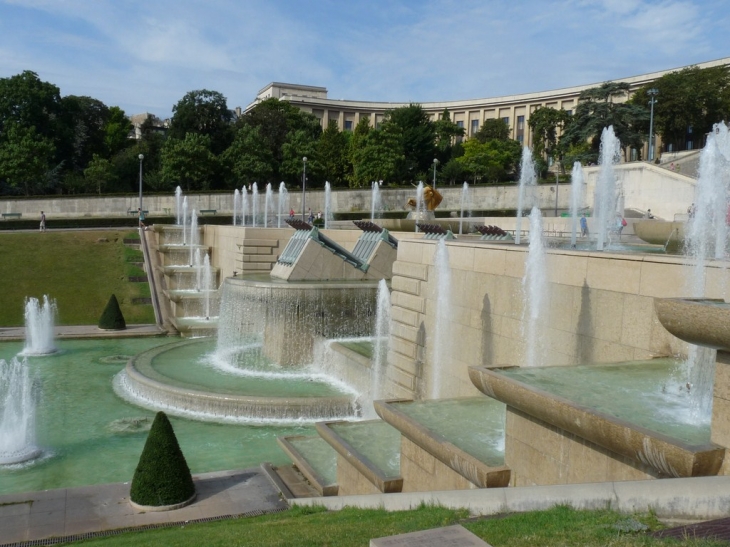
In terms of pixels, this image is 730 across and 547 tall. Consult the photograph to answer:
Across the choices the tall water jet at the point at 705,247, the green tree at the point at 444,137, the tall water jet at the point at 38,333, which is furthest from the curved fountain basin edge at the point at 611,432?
the green tree at the point at 444,137

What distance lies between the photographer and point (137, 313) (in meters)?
25.1

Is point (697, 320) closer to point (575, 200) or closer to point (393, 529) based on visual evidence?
point (393, 529)

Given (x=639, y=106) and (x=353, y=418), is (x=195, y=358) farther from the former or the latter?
(x=639, y=106)

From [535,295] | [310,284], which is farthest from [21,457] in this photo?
[535,295]

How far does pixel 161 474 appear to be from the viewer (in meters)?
8.49

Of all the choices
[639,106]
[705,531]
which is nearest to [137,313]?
[705,531]

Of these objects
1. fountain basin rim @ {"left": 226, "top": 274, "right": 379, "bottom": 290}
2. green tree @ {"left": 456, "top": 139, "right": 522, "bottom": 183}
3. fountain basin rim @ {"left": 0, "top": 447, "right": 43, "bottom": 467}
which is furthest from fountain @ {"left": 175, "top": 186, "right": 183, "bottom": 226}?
fountain basin rim @ {"left": 0, "top": 447, "right": 43, "bottom": 467}

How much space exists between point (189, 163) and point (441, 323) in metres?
43.3

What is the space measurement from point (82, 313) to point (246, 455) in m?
16.0

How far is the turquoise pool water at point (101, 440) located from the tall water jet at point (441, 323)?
2830 millimetres

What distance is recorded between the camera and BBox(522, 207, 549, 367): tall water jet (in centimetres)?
877

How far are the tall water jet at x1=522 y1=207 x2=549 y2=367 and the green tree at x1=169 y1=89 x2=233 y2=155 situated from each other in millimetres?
49675

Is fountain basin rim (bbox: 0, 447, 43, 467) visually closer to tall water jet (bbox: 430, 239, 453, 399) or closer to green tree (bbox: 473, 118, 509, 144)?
tall water jet (bbox: 430, 239, 453, 399)

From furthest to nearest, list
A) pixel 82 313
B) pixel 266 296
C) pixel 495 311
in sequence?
1. pixel 82 313
2. pixel 266 296
3. pixel 495 311
